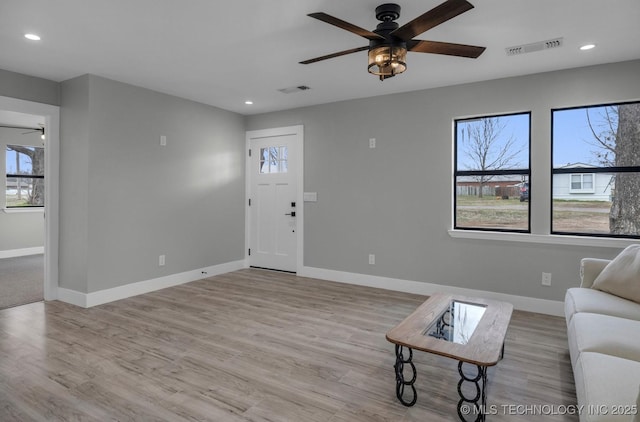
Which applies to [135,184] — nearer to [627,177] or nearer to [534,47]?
[534,47]

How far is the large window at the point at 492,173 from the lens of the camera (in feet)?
12.9

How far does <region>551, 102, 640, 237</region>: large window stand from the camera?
347 centimetres

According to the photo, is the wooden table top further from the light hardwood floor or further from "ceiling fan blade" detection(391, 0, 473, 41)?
"ceiling fan blade" detection(391, 0, 473, 41)

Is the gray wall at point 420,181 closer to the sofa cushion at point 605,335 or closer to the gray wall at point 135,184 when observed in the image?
the gray wall at point 135,184

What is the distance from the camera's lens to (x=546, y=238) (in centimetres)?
369

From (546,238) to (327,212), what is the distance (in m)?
2.67

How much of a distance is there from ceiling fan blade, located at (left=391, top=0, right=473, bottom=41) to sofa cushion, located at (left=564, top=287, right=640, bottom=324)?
6.79 ft

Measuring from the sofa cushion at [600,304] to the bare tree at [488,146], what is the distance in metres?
1.72

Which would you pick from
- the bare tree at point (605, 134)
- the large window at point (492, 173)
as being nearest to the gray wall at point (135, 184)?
the large window at point (492, 173)

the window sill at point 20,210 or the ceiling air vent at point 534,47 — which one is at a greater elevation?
the ceiling air vent at point 534,47

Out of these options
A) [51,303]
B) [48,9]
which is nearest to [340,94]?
[48,9]

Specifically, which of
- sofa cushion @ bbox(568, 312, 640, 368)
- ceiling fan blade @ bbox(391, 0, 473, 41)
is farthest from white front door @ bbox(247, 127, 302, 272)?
sofa cushion @ bbox(568, 312, 640, 368)

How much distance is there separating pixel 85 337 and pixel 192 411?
5.32 feet

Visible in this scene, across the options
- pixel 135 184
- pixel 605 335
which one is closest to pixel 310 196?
pixel 135 184
